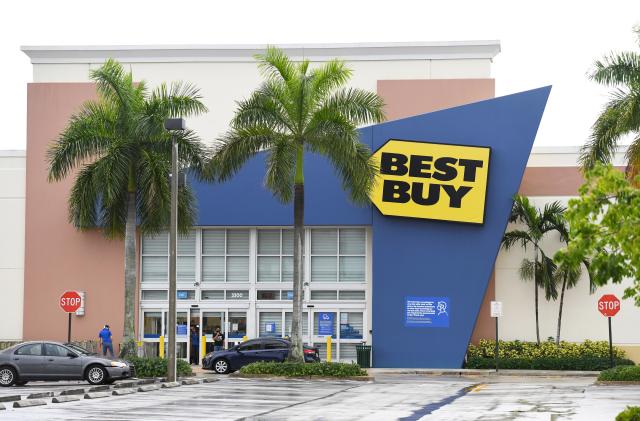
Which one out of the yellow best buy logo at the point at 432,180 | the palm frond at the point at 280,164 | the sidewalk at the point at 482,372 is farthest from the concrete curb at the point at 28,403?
the yellow best buy logo at the point at 432,180

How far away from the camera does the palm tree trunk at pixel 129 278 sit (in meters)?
34.3

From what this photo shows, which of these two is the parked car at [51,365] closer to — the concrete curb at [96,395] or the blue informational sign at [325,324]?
the concrete curb at [96,395]

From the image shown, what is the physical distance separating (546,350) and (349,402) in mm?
18688

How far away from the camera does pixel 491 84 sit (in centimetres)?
4538

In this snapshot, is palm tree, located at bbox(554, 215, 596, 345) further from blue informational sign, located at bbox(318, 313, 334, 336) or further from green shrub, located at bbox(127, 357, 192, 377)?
green shrub, located at bbox(127, 357, 192, 377)

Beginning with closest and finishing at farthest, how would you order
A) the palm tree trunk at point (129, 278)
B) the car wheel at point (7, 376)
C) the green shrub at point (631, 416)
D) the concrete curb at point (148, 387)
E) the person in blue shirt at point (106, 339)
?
the green shrub at point (631, 416), the concrete curb at point (148, 387), the car wheel at point (7, 376), the palm tree trunk at point (129, 278), the person in blue shirt at point (106, 339)

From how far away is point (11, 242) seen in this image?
4538 centimetres

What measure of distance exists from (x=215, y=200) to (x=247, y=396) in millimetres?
17777

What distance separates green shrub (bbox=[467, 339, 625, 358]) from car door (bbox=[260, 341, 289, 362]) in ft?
27.4

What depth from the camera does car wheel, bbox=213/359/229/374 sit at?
38188 millimetres

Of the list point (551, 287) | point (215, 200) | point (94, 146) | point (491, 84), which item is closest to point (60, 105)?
point (215, 200)

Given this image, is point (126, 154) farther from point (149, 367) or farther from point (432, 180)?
point (432, 180)

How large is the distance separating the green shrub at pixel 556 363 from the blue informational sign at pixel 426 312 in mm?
2237

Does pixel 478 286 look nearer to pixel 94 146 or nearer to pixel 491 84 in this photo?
pixel 491 84
